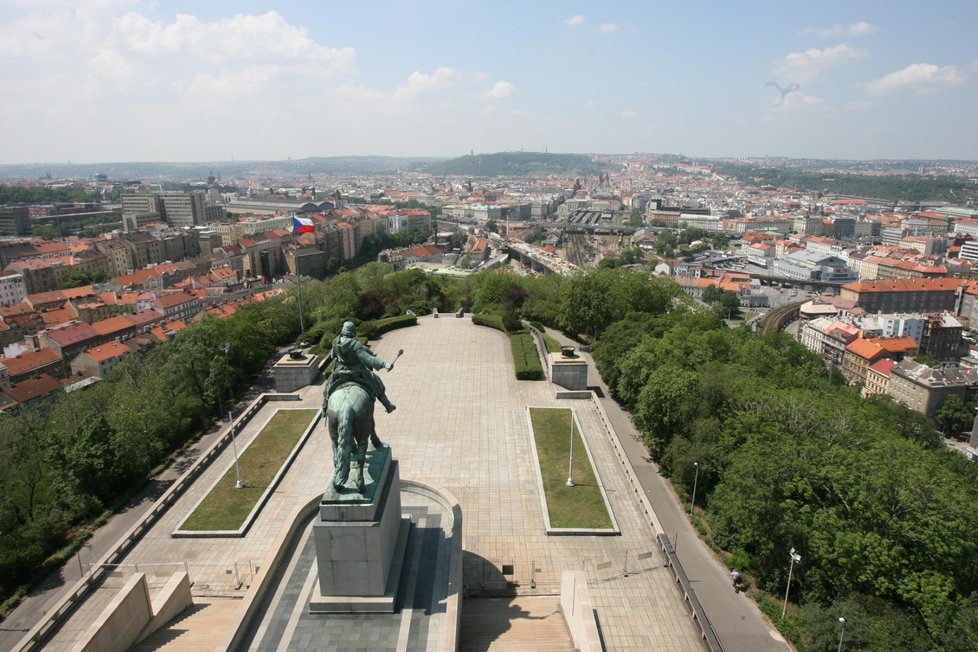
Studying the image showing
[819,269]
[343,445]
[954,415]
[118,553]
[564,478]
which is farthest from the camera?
[819,269]

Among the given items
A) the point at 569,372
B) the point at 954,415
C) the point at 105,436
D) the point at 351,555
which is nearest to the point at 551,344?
the point at 569,372

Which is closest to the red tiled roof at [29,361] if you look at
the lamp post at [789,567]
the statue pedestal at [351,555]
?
the statue pedestal at [351,555]

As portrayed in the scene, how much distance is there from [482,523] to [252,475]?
9702mm

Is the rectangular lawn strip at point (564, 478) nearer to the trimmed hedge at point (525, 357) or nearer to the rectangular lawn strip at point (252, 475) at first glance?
the trimmed hedge at point (525, 357)

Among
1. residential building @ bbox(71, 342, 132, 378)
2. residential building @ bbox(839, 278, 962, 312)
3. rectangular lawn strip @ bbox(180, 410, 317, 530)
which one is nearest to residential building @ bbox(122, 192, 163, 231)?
residential building @ bbox(71, 342, 132, 378)

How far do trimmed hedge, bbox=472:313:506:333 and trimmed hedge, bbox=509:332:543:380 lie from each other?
9.11 feet

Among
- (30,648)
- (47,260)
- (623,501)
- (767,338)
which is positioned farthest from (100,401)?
(47,260)

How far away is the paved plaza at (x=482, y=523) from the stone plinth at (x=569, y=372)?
1.09m

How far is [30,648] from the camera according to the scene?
14.9 m

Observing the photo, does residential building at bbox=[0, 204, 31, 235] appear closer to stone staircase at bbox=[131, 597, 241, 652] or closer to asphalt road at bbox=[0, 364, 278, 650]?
asphalt road at bbox=[0, 364, 278, 650]

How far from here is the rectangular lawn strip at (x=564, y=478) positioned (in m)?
20.6

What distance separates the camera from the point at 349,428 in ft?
42.5

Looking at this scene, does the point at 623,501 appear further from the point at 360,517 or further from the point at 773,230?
the point at 773,230

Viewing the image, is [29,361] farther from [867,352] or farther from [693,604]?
[867,352]
